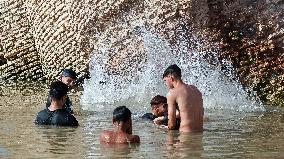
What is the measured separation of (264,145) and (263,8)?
5.49 m

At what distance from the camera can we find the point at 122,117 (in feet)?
30.3

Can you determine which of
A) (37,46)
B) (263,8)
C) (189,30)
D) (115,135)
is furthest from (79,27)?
(115,135)

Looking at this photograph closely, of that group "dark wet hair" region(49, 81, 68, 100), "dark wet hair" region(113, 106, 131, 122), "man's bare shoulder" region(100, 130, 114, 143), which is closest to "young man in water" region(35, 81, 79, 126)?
"dark wet hair" region(49, 81, 68, 100)

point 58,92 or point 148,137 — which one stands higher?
point 58,92

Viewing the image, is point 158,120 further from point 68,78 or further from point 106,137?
point 106,137

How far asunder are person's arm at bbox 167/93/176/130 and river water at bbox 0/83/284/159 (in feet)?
0.34

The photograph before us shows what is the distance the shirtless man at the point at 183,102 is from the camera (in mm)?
10406

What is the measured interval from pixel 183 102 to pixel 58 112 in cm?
184

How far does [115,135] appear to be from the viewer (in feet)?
30.8

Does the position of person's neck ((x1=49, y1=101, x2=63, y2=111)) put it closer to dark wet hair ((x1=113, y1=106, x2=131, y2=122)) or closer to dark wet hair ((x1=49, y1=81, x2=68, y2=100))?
dark wet hair ((x1=49, y1=81, x2=68, y2=100))

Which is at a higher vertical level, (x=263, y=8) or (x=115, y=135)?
(x=263, y=8)

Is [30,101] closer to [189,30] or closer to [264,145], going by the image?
[189,30]

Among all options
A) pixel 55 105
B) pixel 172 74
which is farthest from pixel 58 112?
pixel 172 74

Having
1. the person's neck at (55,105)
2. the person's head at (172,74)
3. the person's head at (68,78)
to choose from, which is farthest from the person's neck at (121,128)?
the person's head at (68,78)
